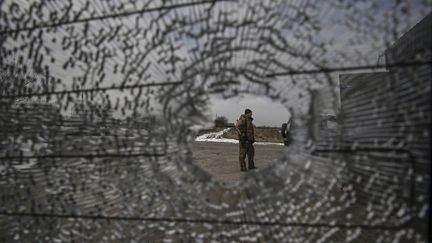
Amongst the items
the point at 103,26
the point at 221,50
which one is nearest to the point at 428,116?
the point at 221,50

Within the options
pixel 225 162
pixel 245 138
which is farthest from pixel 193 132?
pixel 225 162

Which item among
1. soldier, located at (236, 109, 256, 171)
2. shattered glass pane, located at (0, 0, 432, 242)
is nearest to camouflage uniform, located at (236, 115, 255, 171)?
soldier, located at (236, 109, 256, 171)

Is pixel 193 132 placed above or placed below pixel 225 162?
above

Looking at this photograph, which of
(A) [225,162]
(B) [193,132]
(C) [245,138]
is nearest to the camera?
(B) [193,132]

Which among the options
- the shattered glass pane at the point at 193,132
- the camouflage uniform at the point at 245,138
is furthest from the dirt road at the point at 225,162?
the shattered glass pane at the point at 193,132

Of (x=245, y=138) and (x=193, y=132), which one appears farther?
(x=245, y=138)

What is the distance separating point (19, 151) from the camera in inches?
60.1

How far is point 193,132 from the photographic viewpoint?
1330mm

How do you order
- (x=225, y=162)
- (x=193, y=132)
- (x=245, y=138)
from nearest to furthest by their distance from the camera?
(x=193, y=132), (x=245, y=138), (x=225, y=162)

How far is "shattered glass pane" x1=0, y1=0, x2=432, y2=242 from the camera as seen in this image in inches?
A: 43.1

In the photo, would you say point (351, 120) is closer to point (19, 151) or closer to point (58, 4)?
point (58, 4)

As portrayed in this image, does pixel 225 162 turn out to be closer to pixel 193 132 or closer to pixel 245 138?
pixel 245 138

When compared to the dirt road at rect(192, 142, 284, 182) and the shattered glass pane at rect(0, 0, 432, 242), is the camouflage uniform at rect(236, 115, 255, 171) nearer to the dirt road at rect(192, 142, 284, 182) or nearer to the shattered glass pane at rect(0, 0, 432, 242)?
the dirt road at rect(192, 142, 284, 182)

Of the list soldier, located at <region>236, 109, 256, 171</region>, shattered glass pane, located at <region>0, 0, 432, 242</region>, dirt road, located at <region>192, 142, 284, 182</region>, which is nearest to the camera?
shattered glass pane, located at <region>0, 0, 432, 242</region>
